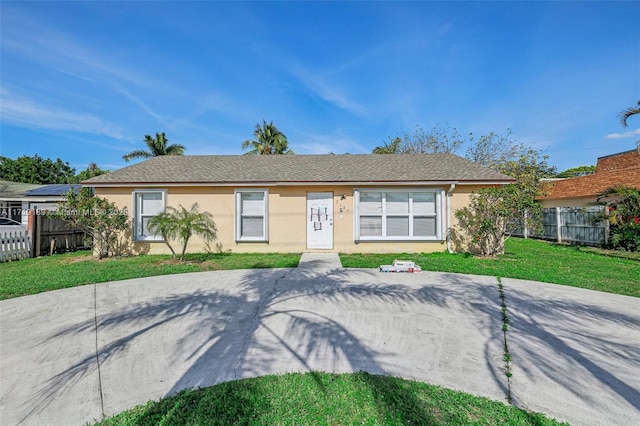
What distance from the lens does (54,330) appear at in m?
3.74

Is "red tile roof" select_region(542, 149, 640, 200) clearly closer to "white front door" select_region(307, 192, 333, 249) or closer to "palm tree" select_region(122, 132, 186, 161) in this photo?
"white front door" select_region(307, 192, 333, 249)

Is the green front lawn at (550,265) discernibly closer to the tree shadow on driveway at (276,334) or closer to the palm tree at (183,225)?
the tree shadow on driveway at (276,334)

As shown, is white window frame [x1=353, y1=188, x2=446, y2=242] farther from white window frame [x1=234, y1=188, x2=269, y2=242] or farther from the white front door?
white window frame [x1=234, y1=188, x2=269, y2=242]

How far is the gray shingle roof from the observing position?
9586mm

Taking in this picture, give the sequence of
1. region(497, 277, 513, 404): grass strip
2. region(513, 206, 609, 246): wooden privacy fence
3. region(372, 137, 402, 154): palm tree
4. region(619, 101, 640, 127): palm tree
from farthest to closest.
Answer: region(372, 137, 402, 154): palm tree
region(513, 206, 609, 246): wooden privacy fence
region(619, 101, 640, 127): palm tree
region(497, 277, 513, 404): grass strip

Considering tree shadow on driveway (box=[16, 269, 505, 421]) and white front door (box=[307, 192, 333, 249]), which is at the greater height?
white front door (box=[307, 192, 333, 249])

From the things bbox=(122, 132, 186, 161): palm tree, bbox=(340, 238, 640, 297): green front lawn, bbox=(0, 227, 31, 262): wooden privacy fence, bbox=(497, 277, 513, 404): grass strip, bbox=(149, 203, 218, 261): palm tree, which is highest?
bbox=(122, 132, 186, 161): palm tree

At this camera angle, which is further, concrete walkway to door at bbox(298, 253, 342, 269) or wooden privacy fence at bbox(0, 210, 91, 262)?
wooden privacy fence at bbox(0, 210, 91, 262)

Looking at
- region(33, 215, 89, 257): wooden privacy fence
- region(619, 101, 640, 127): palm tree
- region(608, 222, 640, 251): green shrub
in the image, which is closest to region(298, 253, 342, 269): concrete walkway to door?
region(33, 215, 89, 257): wooden privacy fence

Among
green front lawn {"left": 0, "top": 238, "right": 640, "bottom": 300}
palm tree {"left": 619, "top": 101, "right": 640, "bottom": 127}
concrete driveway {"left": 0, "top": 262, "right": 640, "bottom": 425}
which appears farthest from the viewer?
palm tree {"left": 619, "top": 101, "right": 640, "bottom": 127}

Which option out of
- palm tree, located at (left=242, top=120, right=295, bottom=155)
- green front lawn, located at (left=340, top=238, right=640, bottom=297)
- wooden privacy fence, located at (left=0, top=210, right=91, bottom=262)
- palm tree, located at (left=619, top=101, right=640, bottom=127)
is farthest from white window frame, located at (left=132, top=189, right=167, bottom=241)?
palm tree, located at (left=242, top=120, right=295, bottom=155)

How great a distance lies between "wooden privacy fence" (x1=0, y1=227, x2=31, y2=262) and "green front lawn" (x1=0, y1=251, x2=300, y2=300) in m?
0.36

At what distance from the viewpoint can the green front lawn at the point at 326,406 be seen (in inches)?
80.4

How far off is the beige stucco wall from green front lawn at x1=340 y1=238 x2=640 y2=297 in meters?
0.54
